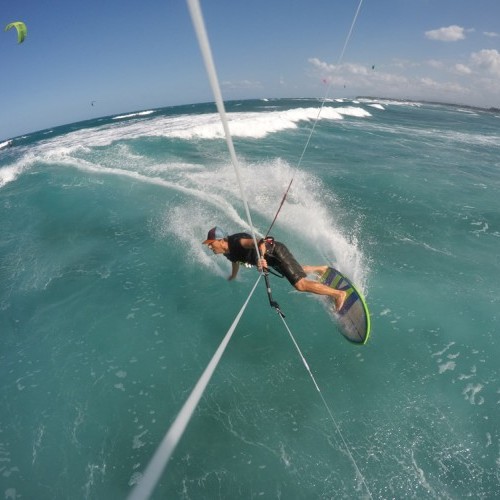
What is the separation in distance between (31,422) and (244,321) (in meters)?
A: 4.21

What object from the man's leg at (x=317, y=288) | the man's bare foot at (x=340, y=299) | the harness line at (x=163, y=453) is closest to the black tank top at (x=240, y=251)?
the man's leg at (x=317, y=288)

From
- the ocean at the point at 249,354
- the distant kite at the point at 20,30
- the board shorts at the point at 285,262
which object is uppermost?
the distant kite at the point at 20,30

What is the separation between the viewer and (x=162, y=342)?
6930 millimetres

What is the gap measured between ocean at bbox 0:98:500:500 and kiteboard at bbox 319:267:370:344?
37 cm

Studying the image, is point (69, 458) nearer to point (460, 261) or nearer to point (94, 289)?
point (94, 289)

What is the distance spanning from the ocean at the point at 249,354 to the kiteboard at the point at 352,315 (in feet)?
1.20

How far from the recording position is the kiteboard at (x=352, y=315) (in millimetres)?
6000

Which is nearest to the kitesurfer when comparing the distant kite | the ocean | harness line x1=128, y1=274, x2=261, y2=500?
the ocean

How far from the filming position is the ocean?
4.72m

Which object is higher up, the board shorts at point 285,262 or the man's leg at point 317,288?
the board shorts at point 285,262

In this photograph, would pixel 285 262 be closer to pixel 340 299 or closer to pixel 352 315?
pixel 340 299

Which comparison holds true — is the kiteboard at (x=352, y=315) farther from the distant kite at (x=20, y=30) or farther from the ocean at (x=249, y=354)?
the distant kite at (x=20, y=30)

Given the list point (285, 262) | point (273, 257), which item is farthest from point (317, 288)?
point (273, 257)

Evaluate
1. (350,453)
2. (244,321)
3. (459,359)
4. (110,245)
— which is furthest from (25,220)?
(459,359)
